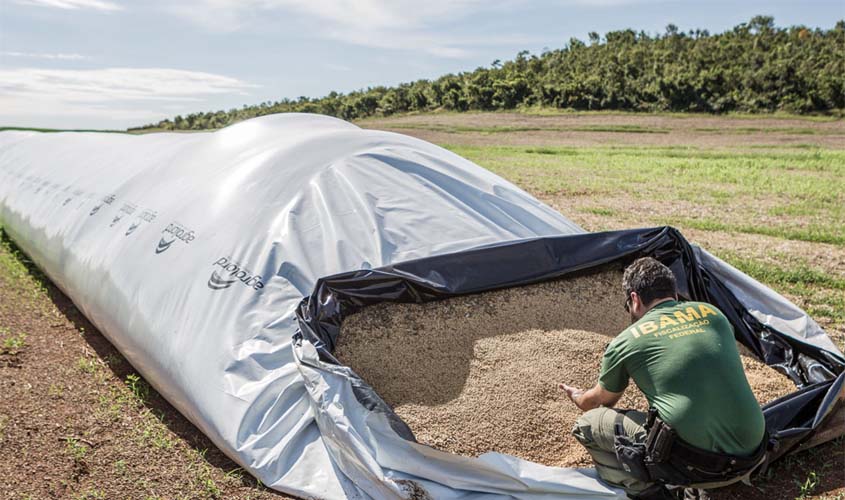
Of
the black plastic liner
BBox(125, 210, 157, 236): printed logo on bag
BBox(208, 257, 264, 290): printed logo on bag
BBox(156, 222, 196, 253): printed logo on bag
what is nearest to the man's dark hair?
the black plastic liner

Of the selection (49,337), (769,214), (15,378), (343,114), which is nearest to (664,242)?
(15,378)

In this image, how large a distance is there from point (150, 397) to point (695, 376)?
353 cm

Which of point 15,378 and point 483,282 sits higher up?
point 483,282

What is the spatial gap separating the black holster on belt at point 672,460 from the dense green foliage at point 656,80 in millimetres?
25470

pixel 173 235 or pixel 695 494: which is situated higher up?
pixel 173 235

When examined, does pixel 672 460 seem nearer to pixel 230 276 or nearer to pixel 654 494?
pixel 654 494

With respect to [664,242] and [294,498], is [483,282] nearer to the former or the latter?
[664,242]

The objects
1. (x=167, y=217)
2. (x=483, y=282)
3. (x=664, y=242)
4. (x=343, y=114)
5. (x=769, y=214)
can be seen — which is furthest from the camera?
(x=343, y=114)

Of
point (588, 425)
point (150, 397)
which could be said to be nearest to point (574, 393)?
point (588, 425)

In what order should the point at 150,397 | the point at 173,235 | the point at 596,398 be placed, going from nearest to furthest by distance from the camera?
1. the point at 596,398
2. the point at 150,397
3. the point at 173,235

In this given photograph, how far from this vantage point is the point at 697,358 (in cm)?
301

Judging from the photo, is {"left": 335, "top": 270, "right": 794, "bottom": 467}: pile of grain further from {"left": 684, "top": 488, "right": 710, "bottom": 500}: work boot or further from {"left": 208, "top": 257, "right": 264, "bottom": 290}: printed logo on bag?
{"left": 208, "top": 257, "right": 264, "bottom": 290}: printed logo on bag

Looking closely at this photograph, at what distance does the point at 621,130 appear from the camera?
24797 mm

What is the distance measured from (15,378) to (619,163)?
45.2ft
